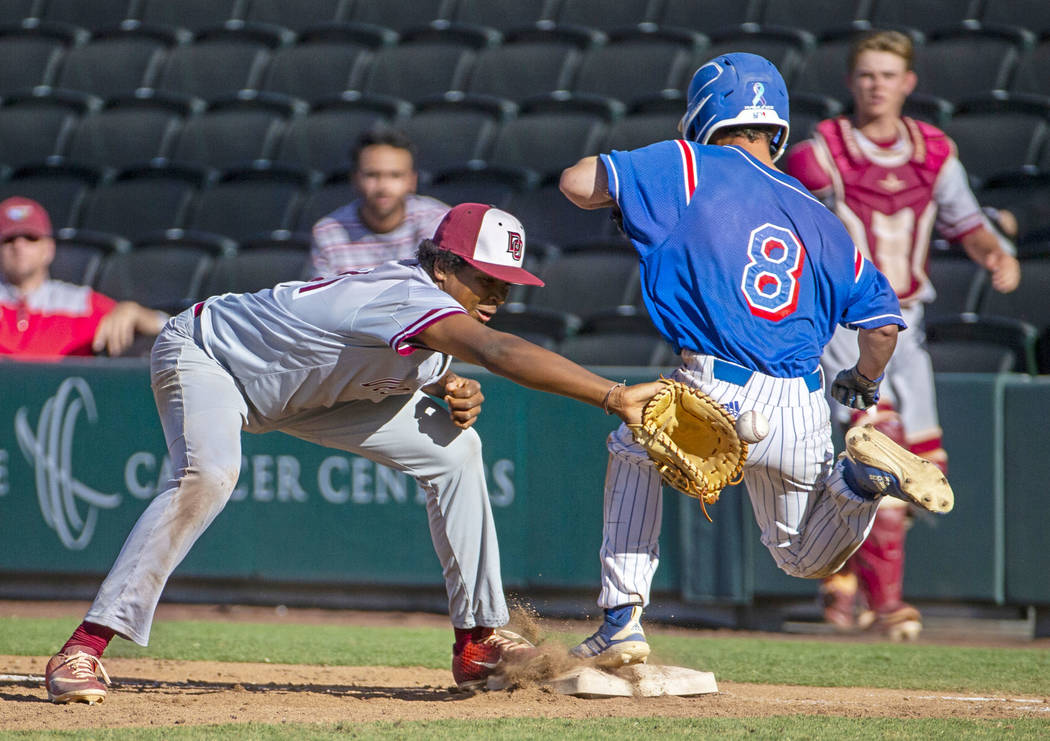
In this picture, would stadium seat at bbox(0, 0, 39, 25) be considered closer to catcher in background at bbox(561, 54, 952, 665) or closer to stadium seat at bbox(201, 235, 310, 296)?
stadium seat at bbox(201, 235, 310, 296)

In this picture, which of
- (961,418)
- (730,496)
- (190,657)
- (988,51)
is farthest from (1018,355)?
(190,657)

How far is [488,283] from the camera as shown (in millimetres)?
3670

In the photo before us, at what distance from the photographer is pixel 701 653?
509 cm

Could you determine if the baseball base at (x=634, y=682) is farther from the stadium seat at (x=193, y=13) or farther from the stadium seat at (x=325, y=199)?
the stadium seat at (x=193, y=13)

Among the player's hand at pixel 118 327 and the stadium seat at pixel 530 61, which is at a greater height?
the stadium seat at pixel 530 61

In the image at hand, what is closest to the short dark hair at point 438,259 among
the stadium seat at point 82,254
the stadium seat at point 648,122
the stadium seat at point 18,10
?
the stadium seat at point 648,122

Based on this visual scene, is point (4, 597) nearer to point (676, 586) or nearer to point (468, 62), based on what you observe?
point (676, 586)

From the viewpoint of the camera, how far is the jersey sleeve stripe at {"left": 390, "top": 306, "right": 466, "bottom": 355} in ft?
10.9

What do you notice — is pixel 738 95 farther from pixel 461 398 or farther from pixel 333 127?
pixel 333 127

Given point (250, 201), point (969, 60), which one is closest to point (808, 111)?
point (969, 60)

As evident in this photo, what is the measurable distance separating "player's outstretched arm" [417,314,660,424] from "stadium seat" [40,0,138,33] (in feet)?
29.7

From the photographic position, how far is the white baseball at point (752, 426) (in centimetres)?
323

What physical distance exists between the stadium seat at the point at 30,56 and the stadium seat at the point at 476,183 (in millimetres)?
4177

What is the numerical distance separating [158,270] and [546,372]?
519 centimetres
